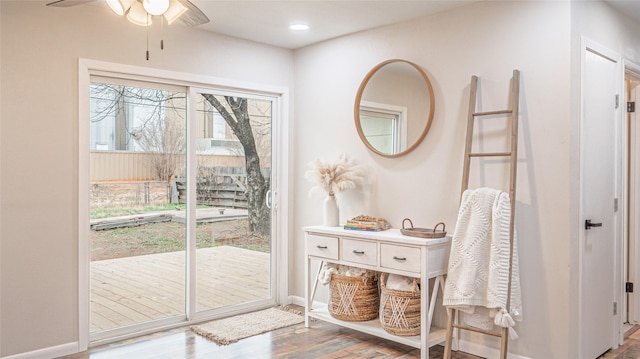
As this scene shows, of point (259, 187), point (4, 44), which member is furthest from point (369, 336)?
point (4, 44)

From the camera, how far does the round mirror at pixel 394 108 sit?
3752mm

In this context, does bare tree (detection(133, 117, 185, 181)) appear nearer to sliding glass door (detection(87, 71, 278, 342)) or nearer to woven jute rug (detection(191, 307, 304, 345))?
sliding glass door (detection(87, 71, 278, 342))

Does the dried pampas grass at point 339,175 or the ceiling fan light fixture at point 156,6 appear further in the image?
the dried pampas grass at point 339,175

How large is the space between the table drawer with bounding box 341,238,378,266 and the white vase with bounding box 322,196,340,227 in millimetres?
348

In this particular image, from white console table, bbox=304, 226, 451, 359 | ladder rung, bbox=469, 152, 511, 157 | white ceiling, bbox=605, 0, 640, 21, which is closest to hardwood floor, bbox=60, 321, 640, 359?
white console table, bbox=304, 226, 451, 359

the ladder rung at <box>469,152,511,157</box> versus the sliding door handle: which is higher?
the ladder rung at <box>469,152,511,157</box>

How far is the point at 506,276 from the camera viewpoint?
302 centimetres

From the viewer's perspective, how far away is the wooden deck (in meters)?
3.73

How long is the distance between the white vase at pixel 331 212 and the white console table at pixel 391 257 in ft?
0.34

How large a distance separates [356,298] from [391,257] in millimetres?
517

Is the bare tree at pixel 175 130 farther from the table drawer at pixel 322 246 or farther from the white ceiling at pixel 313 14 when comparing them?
the table drawer at pixel 322 246

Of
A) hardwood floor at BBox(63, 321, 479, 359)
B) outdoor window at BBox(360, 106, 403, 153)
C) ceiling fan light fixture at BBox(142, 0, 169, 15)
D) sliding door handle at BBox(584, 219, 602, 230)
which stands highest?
ceiling fan light fixture at BBox(142, 0, 169, 15)

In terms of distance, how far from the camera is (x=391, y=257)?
11.4ft

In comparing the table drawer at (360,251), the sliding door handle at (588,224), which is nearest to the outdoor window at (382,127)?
the table drawer at (360,251)
